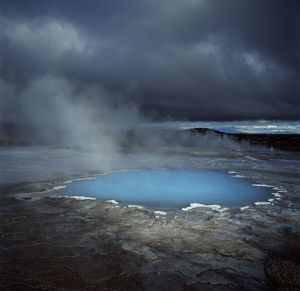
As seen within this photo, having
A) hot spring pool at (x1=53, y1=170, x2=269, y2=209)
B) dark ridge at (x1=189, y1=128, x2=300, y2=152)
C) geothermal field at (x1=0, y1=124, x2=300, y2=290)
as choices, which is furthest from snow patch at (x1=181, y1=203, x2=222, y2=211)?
dark ridge at (x1=189, y1=128, x2=300, y2=152)

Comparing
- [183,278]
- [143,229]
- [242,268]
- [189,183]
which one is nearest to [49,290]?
[183,278]

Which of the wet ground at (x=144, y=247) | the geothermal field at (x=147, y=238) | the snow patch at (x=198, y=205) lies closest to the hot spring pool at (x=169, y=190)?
the geothermal field at (x=147, y=238)

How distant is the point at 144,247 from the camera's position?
387cm

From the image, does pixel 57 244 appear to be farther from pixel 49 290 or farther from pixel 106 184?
pixel 106 184

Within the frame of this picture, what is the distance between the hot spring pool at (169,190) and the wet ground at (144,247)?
0.71 metres

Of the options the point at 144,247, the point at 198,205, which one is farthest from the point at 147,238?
the point at 198,205

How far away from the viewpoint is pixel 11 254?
3.55 meters

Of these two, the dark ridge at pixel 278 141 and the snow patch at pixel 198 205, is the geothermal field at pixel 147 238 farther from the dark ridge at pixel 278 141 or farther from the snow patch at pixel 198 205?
the dark ridge at pixel 278 141

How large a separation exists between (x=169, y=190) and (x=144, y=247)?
4066mm

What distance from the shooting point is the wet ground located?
3014 millimetres

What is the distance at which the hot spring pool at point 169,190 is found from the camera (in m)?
6.69

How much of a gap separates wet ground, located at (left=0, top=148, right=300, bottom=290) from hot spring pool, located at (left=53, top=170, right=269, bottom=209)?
2.32 feet

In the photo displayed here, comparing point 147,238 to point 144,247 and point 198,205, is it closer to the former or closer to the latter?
point 144,247

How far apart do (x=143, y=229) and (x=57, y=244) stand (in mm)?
1452
